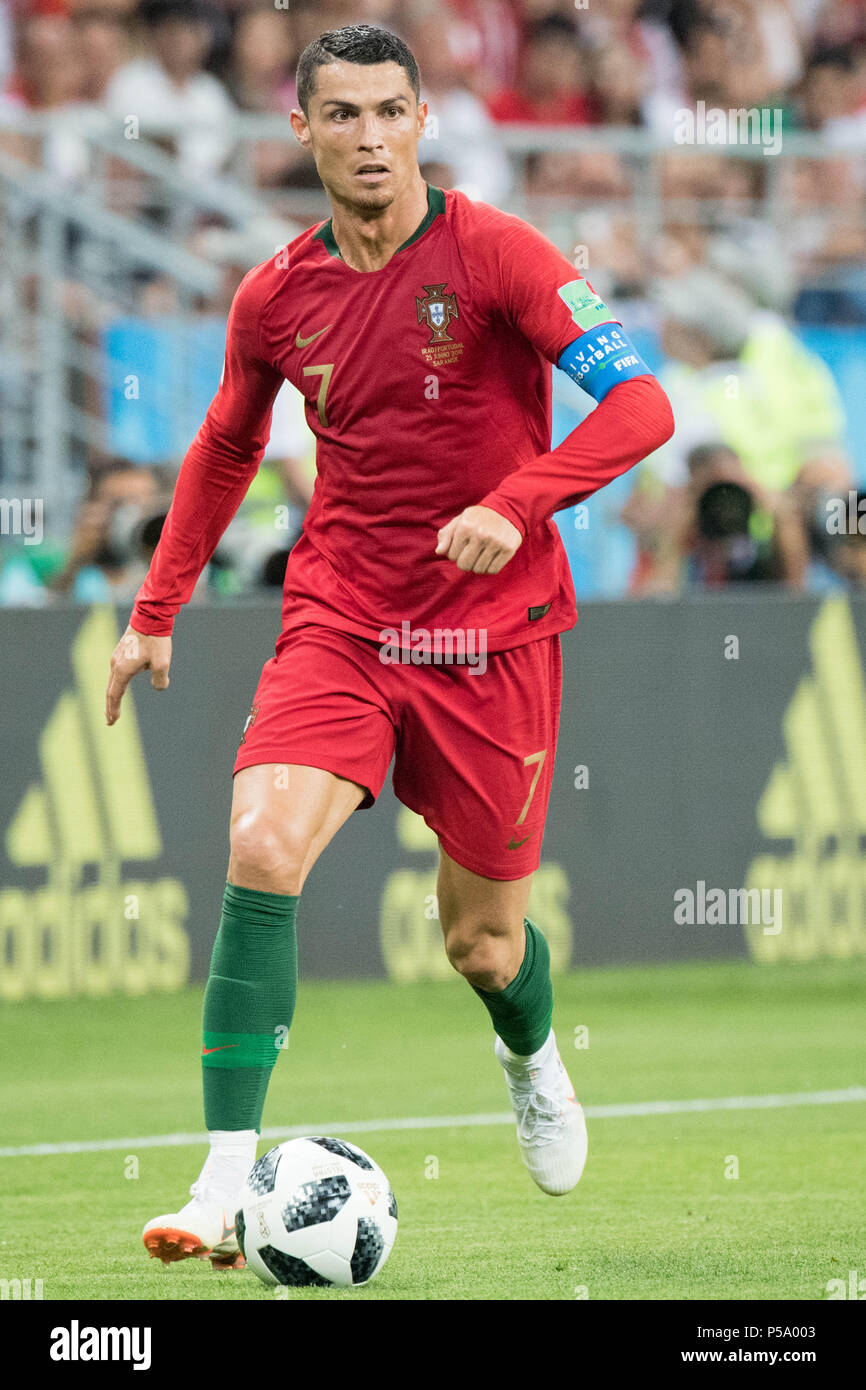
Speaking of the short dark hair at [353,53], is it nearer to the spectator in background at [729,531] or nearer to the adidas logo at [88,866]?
the adidas logo at [88,866]

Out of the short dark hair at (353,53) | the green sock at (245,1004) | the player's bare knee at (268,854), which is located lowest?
the green sock at (245,1004)

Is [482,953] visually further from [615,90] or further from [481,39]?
[481,39]

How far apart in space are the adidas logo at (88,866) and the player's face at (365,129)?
4.72m

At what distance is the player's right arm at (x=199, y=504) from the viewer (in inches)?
211

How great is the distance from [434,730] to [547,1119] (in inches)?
48.1

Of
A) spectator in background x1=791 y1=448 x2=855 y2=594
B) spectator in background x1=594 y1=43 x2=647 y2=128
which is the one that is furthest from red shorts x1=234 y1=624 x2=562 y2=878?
spectator in background x1=594 y1=43 x2=647 y2=128

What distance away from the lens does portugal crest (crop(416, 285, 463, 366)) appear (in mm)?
5055

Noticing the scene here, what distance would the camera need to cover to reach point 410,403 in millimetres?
5109

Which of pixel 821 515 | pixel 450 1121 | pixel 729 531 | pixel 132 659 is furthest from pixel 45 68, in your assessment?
pixel 132 659

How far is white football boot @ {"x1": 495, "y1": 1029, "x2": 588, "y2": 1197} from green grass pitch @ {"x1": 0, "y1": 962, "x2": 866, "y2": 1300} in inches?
4.2

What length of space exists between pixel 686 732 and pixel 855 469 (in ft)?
11.1

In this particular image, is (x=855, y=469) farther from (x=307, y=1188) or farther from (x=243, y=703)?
(x=307, y=1188)

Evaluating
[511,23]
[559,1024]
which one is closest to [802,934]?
[559,1024]

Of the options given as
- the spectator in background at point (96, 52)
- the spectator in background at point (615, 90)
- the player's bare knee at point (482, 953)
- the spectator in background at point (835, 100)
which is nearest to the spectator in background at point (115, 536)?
the spectator in background at point (96, 52)
